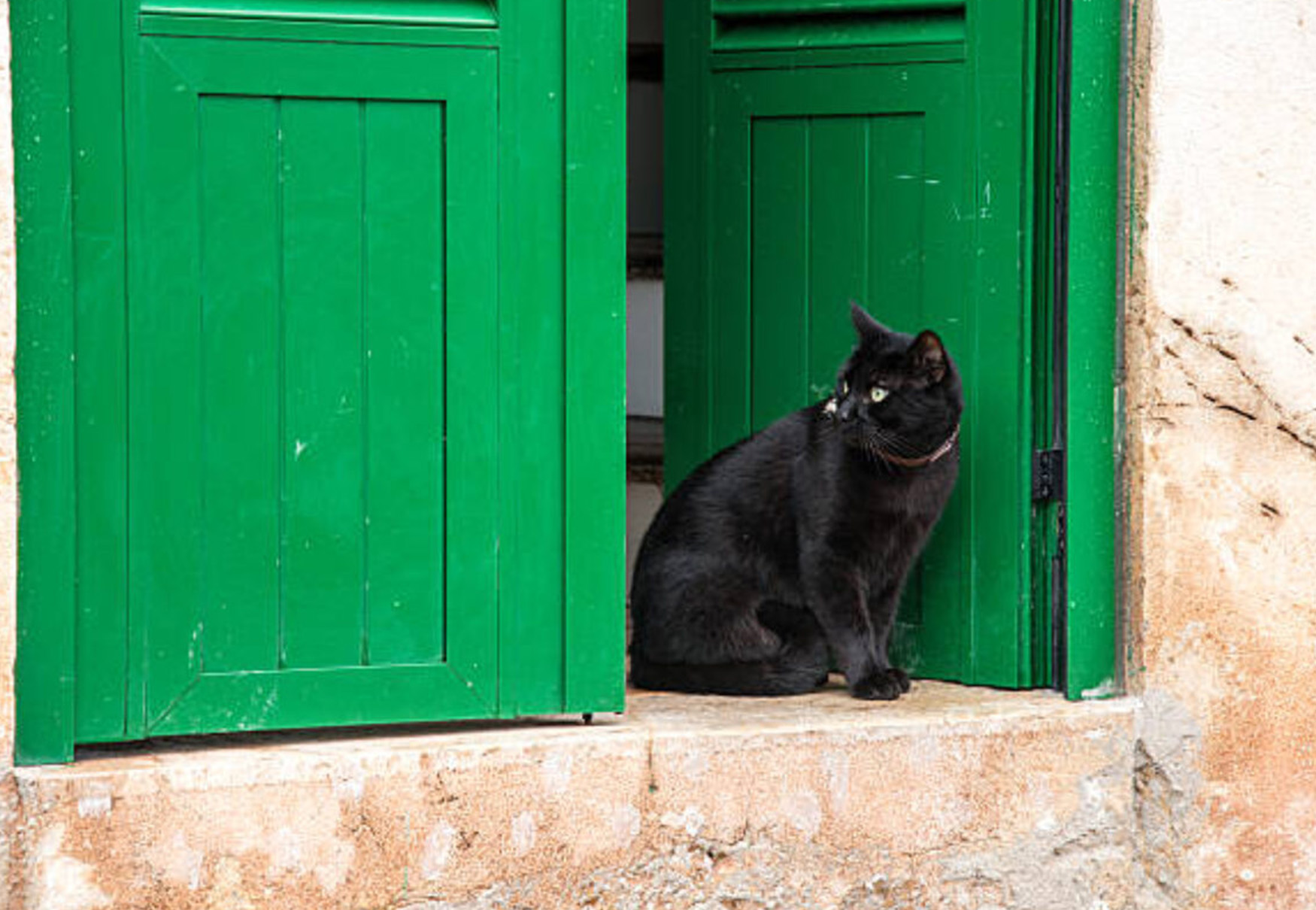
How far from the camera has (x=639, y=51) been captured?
6.26 meters

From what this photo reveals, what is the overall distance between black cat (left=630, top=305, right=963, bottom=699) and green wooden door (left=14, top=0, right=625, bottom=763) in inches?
21.4

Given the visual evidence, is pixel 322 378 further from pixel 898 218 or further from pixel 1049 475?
pixel 1049 475

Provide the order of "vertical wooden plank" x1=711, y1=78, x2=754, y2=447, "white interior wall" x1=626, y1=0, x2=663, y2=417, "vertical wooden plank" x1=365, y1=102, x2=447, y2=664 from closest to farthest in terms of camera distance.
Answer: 1. "vertical wooden plank" x1=365, y1=102, x2=447, y2=664
2. "vertical wooden plank" x1=711, y1=78, x2=754, y2=447
3. "white interior wall" x1=626, y1=0, x2=663, y2=417

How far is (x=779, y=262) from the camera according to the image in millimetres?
4395

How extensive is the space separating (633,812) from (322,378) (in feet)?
3.09

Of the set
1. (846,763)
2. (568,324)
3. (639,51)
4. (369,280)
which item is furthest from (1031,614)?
(639,51)

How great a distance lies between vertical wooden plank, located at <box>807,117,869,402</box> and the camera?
169 inches

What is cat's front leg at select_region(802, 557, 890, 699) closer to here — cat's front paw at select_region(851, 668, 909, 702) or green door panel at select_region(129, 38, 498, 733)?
cat's front paw at select_region(851, 668, 909, 702)

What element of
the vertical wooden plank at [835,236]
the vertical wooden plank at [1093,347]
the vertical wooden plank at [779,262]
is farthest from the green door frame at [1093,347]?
the vertical wooden plank at [779,262]

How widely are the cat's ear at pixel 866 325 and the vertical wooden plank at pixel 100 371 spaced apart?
4.70ft

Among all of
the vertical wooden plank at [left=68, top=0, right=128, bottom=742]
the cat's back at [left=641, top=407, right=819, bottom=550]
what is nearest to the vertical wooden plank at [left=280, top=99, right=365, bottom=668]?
the vertical wooden plank at [left=68, top=0, right=128, bottom=742]

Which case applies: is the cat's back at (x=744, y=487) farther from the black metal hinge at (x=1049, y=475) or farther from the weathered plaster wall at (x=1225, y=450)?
the weathered plaster wall at (x=1225, y=450)

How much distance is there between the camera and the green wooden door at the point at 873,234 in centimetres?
412

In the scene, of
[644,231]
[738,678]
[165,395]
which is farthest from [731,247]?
[644,231]
